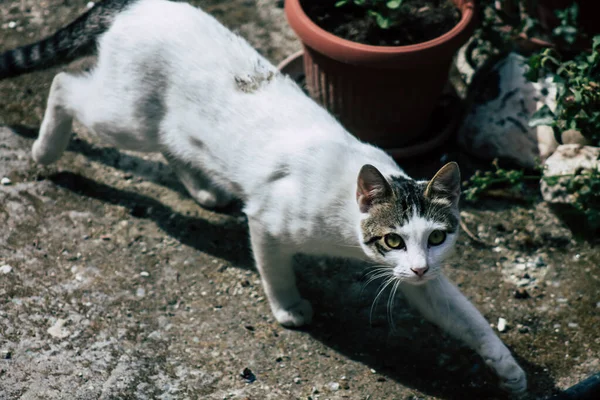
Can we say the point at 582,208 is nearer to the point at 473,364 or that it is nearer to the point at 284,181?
the point at 473,364

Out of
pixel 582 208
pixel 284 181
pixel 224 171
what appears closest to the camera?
pixel 284 181

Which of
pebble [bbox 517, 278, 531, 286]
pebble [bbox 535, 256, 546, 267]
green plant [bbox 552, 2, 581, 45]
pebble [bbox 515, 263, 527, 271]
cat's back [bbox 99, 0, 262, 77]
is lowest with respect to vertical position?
pebble [bbox 517, 278, 531, 286]

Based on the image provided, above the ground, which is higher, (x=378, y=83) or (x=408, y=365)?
(x=378, y=83)

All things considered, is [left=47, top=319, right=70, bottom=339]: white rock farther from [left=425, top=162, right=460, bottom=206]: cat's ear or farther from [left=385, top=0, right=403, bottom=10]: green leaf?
[left=385, top=0, right=403, bottom=10]: green leaf

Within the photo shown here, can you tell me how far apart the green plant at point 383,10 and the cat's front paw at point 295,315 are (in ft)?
5.24

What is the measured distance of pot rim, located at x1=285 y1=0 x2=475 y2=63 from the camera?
11.7ft

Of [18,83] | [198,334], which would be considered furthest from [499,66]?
[18,83]

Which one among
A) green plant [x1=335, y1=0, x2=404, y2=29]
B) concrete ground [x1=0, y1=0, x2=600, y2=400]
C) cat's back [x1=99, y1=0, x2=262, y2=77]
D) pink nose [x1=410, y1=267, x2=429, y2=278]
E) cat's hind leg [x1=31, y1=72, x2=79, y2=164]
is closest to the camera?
pink nose [x1=410, y1=267, x2=429, y2=278]

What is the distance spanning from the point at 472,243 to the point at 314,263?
0.88 metres

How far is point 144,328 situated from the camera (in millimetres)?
3244

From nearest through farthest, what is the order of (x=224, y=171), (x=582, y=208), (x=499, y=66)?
(x=224, y=171), (x=582, y=208), (x=499, y=66)

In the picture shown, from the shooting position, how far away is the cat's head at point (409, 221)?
2.58 m

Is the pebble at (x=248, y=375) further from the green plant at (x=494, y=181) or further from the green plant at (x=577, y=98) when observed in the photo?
the green plant at (x=577, y=98)

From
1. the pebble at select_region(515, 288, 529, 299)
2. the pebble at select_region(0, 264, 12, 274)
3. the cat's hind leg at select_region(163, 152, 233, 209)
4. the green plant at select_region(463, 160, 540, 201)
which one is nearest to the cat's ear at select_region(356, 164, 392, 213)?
the green plant at select_region(463, 160, 540, 201)
